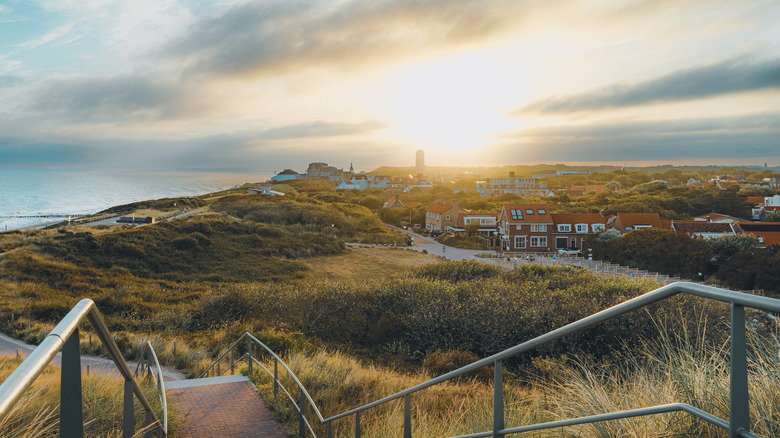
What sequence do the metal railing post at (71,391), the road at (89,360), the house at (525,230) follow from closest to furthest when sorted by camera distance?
the metal railing post at (71,391) → the road at (89,360) → the house at (525,230)

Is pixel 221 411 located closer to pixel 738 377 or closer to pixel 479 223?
pixel 738 377

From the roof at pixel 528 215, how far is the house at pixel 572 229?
1060mm

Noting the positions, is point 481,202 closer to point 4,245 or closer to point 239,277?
point 239,277

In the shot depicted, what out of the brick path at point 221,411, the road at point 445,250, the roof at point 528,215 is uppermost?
the brick path at point 221,411

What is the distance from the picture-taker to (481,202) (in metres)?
71.7

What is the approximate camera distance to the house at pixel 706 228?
40.2 m

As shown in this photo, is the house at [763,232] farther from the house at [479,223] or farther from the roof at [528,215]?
the house at [479,223]

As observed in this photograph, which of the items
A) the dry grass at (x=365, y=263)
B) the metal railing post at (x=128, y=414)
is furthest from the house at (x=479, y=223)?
the metal railing post at (x=128, y=414)

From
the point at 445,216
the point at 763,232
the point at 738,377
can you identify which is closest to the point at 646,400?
the point at 738,377

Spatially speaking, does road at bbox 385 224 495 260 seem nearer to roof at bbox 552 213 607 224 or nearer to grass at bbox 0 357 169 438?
roof at bbox 552 213 607 224

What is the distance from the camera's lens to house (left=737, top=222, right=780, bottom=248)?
120ft

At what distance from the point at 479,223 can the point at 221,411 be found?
49035mm

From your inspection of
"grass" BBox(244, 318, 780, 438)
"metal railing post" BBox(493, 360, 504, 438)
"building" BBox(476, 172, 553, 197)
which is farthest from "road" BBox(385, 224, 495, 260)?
"building" BBox(476, 172, 553, 197)

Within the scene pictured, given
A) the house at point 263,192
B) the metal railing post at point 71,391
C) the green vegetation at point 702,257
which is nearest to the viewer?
the metal railing post at point 71,391
